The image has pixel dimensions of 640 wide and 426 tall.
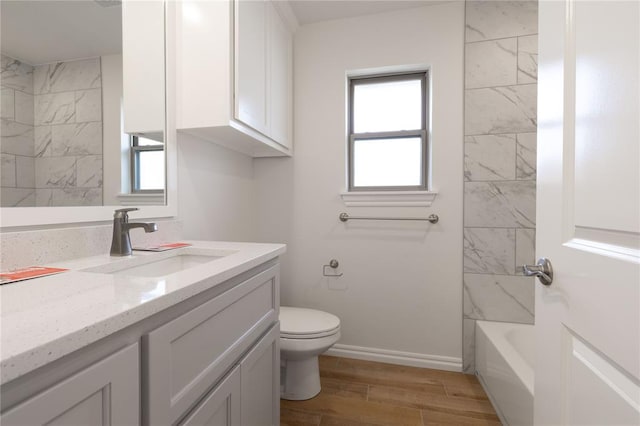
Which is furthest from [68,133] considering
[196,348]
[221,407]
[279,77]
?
[279,77]

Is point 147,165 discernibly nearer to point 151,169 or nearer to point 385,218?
point 151,169

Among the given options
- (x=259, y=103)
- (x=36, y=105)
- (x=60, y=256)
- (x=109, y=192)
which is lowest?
(x=60, y=256)

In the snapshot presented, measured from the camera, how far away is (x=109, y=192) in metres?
1.06

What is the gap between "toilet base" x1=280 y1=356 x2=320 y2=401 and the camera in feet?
5.25

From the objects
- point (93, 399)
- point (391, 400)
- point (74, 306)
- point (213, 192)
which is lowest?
point (391, 400)

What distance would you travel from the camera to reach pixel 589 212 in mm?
594

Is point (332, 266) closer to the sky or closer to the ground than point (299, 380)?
closer to the sky

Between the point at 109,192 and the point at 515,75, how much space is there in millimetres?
2278

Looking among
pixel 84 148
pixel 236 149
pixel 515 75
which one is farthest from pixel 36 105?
pixel 515 75

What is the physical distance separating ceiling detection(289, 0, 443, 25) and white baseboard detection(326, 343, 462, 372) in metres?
2.34

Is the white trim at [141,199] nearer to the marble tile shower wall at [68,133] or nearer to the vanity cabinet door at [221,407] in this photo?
the marble tile shower wall at [68,133]

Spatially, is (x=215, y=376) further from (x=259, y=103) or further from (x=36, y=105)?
(x=259, y=103)

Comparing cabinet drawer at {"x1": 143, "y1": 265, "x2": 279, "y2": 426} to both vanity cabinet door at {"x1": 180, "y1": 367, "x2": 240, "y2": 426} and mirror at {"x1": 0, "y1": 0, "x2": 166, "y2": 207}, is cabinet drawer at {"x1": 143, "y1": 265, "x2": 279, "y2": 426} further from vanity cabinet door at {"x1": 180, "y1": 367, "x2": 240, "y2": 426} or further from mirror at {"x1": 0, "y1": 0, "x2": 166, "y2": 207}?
mirror at {"x1": 0, "y1": 0, "x2": 166, "y2": 207}

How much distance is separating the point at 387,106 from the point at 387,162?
0.42 meters
